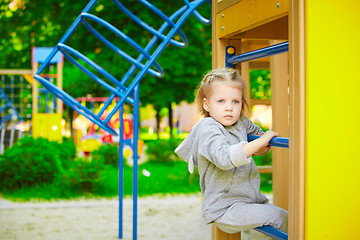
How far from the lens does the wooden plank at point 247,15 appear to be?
1782 millimetres

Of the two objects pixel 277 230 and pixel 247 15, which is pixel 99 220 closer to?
pixel 277 230

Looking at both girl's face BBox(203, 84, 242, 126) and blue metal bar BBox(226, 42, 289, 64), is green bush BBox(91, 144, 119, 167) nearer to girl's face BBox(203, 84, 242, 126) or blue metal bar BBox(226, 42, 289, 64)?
blue metal bar BBox(226, 42, 289, 64)

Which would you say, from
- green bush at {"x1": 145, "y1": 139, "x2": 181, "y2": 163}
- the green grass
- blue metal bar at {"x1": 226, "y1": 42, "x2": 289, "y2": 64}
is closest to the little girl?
blue metal bar at {"x1": 226, "y1": 42, "x2": 289, "y2": 64}

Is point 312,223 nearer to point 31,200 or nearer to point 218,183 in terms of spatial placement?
point 218,183

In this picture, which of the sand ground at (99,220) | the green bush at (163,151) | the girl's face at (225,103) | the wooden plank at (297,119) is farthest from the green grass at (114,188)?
the wooden plank at (297,119)

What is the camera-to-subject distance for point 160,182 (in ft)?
20.4

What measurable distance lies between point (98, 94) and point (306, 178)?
14.5 m

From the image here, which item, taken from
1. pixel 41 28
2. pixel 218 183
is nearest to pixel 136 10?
pixel 41 28

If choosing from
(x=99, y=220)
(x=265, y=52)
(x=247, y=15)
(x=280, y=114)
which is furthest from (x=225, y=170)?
(x=99, y=220)

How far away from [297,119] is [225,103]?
0.46 m

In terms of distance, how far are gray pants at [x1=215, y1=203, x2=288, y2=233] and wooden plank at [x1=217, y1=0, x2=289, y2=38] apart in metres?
0.80

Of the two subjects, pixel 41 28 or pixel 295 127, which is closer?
pixel 295 127

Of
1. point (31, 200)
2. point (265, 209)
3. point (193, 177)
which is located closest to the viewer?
point (265, 209)

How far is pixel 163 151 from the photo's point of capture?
8148mm
